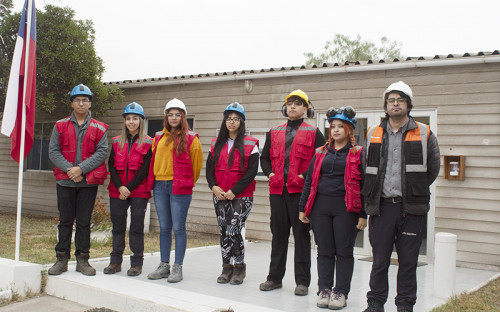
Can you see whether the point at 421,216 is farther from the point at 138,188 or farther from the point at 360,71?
the point at 360,71

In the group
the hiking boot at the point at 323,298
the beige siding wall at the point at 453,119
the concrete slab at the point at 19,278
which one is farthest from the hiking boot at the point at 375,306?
the beige siding wall at the point at 453,119

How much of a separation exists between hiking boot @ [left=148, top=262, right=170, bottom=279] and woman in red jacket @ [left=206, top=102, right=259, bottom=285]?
1.89 ft

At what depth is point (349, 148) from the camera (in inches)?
159

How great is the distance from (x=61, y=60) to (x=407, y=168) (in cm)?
830

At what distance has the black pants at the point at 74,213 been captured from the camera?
4.84m

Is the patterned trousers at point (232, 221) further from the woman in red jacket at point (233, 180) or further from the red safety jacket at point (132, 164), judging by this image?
the red safety jacket at point (132, 164)

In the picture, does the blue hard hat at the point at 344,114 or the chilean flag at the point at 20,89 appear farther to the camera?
the chilean flag at the point at 20,89

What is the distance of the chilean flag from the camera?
496 cm

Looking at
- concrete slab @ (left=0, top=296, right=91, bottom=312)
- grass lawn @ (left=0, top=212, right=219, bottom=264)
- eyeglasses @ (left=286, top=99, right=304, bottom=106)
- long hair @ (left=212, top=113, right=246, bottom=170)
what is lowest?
grass lawn @ (left=0, top=212, right=219, bottom=264)

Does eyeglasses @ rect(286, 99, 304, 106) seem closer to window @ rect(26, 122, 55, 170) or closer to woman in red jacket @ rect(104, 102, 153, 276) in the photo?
woman in red jacket @ rect(104, 102, 153, 276)

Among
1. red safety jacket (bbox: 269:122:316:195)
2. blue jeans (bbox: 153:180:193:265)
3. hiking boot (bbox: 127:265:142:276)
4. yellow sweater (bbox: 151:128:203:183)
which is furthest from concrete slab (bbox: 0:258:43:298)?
red safety jacket (bbox: 269:122:316:195)

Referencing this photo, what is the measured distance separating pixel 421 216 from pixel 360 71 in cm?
436

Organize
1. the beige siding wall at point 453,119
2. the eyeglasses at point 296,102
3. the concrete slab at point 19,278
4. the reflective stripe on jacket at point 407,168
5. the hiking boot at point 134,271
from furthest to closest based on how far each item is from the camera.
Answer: the beige siding wall at point 453,119 → the hiking boot at point 134,271 → the concrete slab at point 19,278 → the eyeglasses at point 296,102 → the reflective stripe on jacket at point 407,168

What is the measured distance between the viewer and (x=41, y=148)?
11789mm
